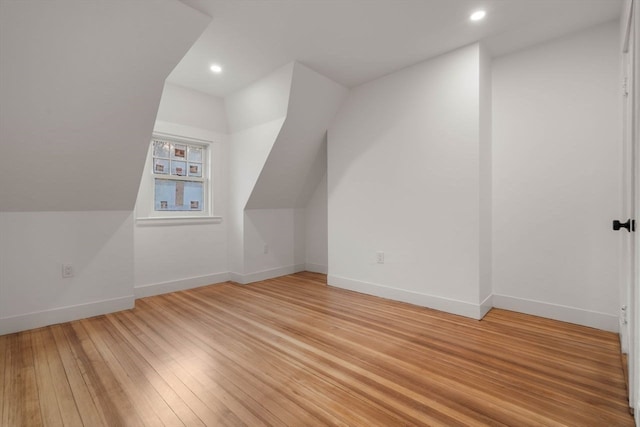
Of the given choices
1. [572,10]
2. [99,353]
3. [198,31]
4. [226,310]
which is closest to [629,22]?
[572,10]

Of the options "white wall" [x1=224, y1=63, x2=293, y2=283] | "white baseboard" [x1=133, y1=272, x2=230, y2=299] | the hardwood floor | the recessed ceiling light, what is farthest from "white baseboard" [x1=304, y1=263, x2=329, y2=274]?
the recessed ceiling light

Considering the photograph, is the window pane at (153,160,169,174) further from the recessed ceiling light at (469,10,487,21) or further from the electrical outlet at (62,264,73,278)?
the recessed ceiling light at (469,10,487,21)

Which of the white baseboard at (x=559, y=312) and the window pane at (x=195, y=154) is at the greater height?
the window pane at (x=195, y=154)

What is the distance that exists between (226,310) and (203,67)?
8.39 feet

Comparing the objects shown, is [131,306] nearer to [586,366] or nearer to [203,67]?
[203,67]

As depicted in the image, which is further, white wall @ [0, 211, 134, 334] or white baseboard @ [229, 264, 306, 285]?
white baseboard @ [229, 264, 306, 285]

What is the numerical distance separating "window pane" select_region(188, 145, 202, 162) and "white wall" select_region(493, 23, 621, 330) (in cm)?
361

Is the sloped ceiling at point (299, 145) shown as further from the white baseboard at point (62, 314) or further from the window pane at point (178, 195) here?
the white baseboard at point (62, 314)

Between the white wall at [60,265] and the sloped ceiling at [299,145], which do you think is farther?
the sloped ceiling at [299,145]

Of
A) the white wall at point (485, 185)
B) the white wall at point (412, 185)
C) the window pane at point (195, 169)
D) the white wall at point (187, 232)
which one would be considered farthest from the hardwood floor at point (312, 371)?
the window pane at point (195, 169)

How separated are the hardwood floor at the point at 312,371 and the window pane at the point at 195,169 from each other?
6.20 ft

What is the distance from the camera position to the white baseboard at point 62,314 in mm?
2428

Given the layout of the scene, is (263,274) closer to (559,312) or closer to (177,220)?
(177,220)

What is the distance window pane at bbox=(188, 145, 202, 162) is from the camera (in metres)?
3.87
